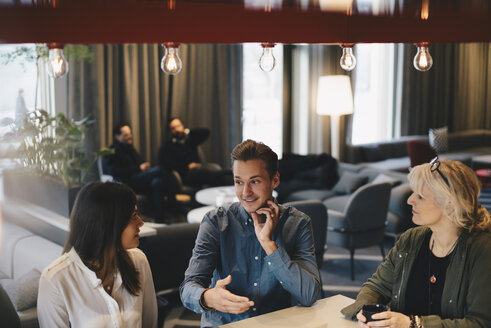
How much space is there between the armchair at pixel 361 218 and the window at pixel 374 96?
201 inches

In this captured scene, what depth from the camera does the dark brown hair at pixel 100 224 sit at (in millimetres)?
2117

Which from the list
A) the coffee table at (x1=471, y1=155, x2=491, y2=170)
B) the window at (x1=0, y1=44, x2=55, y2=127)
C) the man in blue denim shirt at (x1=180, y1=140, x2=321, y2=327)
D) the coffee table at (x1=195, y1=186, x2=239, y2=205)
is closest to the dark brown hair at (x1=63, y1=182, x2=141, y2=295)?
the man in blue denim shirt at (x1=180, y1=140, x2=321, y2=327)

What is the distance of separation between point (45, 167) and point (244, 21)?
282 cm

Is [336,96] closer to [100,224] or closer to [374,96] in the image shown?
[100,224]

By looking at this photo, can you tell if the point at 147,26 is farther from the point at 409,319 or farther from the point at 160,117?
the point at 160,117

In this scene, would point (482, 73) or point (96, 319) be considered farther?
point (482, 73)


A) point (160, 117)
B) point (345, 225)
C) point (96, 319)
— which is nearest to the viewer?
point (96, 319)

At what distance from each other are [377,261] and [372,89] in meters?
5.22

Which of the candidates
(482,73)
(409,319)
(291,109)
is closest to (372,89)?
(291,109)

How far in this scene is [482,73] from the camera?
1227 cm

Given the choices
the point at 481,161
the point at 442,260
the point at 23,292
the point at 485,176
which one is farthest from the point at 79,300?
the point at 481,161

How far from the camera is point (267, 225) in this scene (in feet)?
7.07

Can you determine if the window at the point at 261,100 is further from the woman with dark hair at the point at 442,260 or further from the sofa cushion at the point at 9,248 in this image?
the woman with dark hair at the point at 442,260

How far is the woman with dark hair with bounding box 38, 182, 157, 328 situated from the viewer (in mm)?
2074
